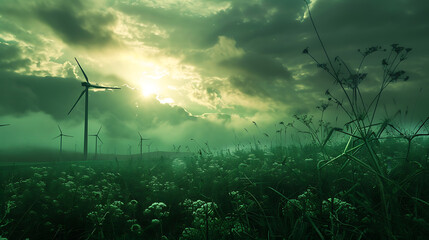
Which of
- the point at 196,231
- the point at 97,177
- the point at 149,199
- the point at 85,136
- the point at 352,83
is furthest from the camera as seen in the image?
the point at 85,136

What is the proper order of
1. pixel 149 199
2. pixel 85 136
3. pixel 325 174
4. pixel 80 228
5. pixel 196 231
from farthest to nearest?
1. pixel 85 136
2. pixel 149 199
3. pixel 325 174
4. pixel 80 228
5. pixel 196 231

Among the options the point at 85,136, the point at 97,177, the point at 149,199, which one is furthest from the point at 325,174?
the point at 85,136

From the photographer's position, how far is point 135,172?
1180 centimetres

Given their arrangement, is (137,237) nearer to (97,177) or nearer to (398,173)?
(398,173)

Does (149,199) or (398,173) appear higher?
(398,173)

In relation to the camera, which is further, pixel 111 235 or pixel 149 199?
pixel 149 199

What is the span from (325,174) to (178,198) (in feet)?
12.3

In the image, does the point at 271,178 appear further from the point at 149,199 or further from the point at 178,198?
the point at 149,199

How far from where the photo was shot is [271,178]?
710cm

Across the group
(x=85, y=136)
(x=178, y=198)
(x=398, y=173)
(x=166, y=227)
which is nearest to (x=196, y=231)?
(x=166, y=227)

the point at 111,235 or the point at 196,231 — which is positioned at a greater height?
the point at 196,231

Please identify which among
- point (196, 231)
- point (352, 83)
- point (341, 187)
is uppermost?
point (352, 83)

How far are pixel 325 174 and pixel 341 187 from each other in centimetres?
92

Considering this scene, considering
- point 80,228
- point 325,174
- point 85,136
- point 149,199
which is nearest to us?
point 80,228
